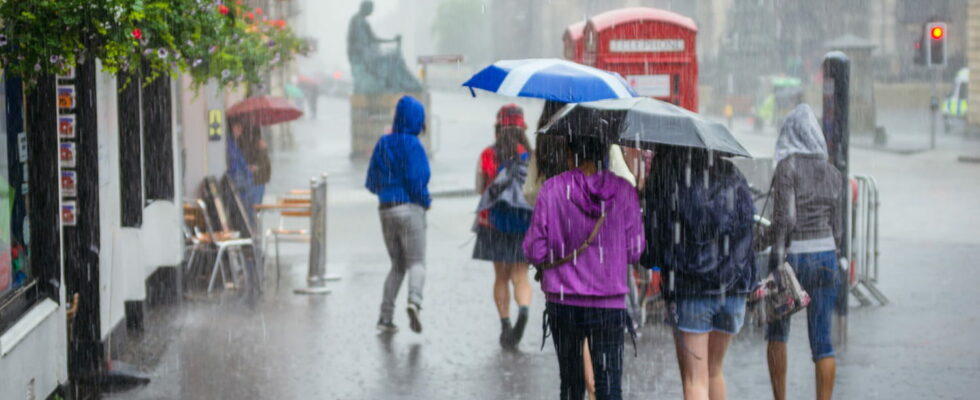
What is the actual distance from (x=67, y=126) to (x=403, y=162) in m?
2.42

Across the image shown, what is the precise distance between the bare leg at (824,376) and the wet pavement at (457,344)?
0.89 meters

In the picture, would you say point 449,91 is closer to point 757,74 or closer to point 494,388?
point 757,74

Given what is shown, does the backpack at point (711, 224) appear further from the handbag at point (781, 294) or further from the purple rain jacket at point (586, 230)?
the handbag at point (781, 294)

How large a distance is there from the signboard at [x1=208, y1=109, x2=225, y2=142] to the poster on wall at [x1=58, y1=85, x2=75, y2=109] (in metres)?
5.90

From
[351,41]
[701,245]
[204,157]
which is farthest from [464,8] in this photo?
[701,245]

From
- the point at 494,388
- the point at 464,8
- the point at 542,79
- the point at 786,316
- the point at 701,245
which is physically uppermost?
the point at 464,8

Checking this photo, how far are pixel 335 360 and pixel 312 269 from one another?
3307mm

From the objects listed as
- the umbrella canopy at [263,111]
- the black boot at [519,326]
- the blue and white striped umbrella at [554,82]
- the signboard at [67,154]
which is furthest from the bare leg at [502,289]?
the umbrella canopy at [263,111]

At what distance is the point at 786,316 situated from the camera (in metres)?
6.88

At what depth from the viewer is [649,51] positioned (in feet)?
37.9

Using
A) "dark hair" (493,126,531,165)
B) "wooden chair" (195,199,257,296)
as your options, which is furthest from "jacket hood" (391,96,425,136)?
"wooden chair" (195,199,257,296)

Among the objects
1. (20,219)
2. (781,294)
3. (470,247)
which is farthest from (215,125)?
(781,294)

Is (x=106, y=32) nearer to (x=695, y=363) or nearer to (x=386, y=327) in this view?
(x=695, y=363)

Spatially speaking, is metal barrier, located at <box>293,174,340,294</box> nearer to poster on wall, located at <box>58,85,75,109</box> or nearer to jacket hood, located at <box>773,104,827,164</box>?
poster on wall, located at <box>58,85,75,109</box>
